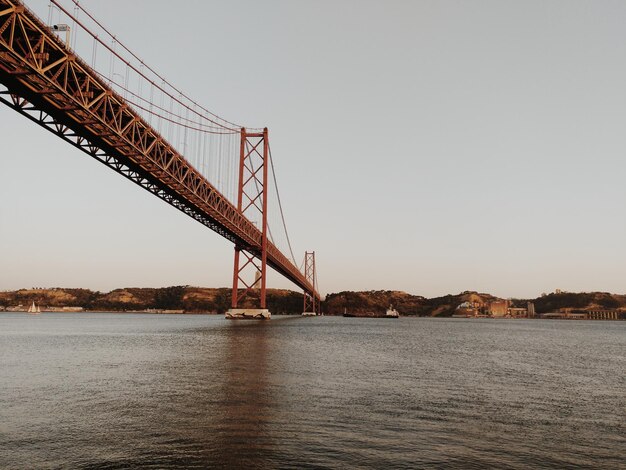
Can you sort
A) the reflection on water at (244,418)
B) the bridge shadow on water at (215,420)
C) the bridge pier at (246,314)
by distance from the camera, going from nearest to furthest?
the bridge shadow on water at (215,420)
the reflection on water at (244,418)
the bridge pier at (246,314)

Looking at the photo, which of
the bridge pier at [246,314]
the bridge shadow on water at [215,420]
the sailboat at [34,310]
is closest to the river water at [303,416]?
the bridge shadow on water at [215,420]

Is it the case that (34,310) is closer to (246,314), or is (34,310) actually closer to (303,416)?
(246,314)

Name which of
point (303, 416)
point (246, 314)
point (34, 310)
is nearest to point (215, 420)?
point (303, 416)

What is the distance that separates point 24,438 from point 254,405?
16.1 feet

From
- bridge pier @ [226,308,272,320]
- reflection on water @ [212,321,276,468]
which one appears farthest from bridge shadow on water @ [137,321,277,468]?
bridge pier @ [226,308,272,320]

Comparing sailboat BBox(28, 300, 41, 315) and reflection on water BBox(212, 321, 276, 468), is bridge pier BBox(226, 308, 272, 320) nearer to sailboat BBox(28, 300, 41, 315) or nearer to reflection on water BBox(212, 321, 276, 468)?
reflection on water BBox(212, 321, 276, 468)

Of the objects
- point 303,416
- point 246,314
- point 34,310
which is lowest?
point 34,310

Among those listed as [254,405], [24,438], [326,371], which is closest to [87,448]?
[24,438]

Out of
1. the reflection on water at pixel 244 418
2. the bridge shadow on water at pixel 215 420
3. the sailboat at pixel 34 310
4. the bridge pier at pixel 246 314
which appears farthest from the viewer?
the sailboat at pixel 34 310

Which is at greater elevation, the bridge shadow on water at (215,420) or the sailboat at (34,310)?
the bridge shadow on water at (215,420)

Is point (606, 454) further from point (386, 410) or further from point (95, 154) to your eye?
point (95, 154)

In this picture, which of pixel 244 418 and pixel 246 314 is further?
pixel 246 314

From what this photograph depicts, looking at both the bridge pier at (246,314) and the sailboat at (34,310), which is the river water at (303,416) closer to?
the bridge pier at (246,314)

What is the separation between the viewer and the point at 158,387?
14594 millimetres
